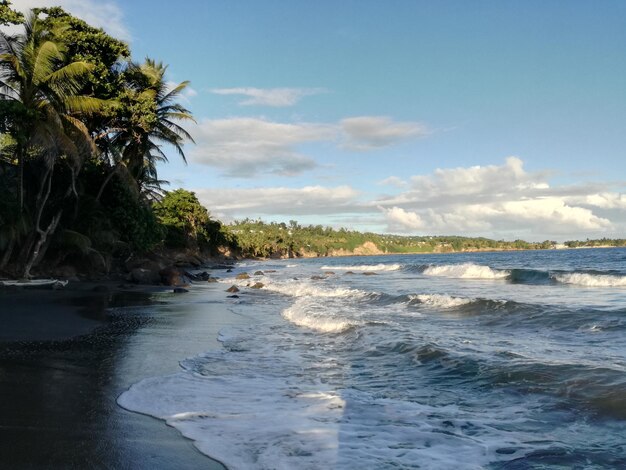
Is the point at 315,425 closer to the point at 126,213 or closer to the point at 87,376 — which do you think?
the point at 87,376

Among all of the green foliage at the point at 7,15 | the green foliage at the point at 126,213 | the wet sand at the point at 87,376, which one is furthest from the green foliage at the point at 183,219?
the wet sand at the point at 87,376

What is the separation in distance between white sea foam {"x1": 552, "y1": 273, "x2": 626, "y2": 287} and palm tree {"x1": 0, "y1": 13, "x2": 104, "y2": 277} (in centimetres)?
2653

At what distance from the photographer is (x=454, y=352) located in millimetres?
8273

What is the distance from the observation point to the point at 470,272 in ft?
124

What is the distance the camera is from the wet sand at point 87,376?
3.77 m

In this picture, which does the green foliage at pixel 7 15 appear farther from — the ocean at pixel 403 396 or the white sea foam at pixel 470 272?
the white sea foam at pixel 470 272

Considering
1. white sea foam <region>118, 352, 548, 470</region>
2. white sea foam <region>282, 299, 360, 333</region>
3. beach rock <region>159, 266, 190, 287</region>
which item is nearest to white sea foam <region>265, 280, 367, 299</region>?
white sea foam <region>282, 299, 360, 333</region>

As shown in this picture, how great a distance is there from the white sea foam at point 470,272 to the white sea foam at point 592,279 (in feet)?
17.2

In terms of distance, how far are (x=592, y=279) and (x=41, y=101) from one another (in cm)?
2874

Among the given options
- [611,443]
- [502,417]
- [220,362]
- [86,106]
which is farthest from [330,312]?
[86,106]

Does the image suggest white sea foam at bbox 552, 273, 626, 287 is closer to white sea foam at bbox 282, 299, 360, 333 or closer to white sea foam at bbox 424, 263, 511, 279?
white sea foam at bbox 424, 263, 511, 279

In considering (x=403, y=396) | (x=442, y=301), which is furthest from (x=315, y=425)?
(x=442, y=301)

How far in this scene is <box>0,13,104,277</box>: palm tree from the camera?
17252 mm

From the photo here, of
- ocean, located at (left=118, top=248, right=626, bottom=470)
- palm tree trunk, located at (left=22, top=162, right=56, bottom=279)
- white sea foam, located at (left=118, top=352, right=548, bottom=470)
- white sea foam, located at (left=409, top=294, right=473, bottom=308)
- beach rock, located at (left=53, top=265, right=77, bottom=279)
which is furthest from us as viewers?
beach rock, located at (left=53, top=265, right=77, bottom=279)
